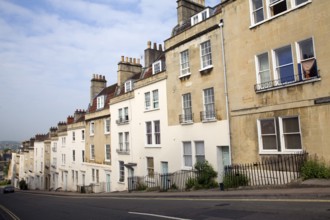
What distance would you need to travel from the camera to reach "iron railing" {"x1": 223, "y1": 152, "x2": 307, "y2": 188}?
503 inches

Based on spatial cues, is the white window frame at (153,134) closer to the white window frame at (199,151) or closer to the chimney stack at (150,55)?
the white window frame at (199,151)

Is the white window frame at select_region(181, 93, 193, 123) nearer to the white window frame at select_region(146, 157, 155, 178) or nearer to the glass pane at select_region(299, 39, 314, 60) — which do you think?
the white window frame at select_region(146, 157, 155, 178)

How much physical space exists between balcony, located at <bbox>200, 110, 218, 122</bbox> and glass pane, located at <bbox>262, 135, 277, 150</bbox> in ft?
12.1

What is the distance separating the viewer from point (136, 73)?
106 ft

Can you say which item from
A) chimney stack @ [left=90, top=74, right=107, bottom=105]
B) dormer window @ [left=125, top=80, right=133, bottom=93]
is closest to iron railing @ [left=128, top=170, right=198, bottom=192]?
dormer window @ [left=125, top=80, right=133, bottom=93]

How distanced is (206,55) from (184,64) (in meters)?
2.34

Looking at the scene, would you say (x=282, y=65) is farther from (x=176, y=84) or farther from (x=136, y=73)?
(x=136, y=73)

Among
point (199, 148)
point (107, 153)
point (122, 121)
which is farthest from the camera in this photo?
point (107, 153)

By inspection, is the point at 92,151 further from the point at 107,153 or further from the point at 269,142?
the point at 269,142

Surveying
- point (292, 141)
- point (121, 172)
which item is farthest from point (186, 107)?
point (121, 172)

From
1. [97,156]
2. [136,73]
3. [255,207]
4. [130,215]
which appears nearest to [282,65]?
[255,207]

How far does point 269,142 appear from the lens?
14.3 meters

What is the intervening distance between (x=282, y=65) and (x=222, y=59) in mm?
4064

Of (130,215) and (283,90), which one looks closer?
(130,215)
